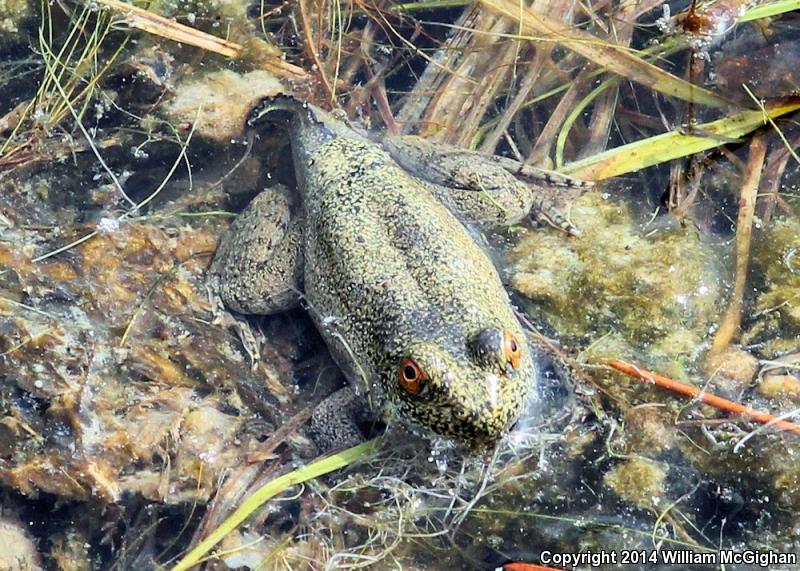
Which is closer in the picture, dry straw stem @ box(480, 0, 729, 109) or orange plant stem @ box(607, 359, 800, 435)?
orange plant stem @ box(607, 359, 800, 435)

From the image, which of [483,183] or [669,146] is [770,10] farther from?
[483,183]

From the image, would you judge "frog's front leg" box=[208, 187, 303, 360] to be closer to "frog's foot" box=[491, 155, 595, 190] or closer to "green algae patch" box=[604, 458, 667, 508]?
"frog's foot" box=[491, 155, 595, 190]

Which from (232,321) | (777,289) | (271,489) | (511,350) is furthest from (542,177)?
(271,489)

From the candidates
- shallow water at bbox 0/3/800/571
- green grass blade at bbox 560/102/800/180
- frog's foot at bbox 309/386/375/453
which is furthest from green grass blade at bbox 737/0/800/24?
frog's foot at bbox 309/386/375/453

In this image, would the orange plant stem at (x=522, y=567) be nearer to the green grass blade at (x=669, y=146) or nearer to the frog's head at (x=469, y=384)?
the frog's head at (x=469, y=384)

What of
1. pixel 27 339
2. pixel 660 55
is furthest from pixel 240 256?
pixel 660 55

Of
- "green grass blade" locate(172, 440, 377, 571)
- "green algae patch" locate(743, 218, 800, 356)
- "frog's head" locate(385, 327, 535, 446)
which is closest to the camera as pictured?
"frog's head" locate(385, 327, 535, 446)

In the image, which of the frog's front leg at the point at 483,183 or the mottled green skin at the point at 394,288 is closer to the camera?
the mottled green skin at the point at 394,288


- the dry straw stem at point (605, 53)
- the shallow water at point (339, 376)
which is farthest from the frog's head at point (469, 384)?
the dry straw stem at point (605, 53)
